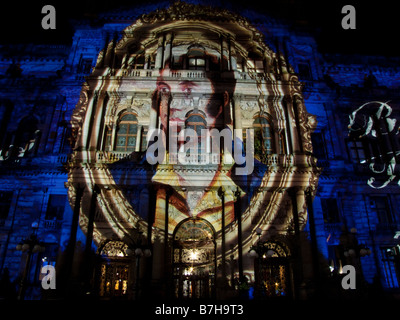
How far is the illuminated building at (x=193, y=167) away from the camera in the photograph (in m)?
15.6

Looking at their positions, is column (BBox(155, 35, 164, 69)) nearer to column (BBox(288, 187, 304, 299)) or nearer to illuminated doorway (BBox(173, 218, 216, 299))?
illuminated doorway (BBox(173, 218, 216, 299))

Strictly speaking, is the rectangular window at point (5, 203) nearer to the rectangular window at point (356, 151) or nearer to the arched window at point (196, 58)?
the arched window at point (196, 58)

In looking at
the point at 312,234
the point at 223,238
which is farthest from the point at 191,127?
the point at 312,234

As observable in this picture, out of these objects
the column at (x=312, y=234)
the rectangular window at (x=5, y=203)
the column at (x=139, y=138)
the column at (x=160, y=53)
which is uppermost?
the column at (x=160, y=53)

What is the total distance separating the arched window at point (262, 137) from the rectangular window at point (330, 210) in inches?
182

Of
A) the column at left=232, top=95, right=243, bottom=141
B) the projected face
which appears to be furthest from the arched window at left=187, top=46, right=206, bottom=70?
the column at left=232, top=95, right=243, bottom=141

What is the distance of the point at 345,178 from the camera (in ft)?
59.6

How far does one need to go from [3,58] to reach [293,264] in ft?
85.9

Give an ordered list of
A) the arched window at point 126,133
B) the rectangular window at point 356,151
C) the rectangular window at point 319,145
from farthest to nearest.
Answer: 1. the rectangular window at point 356,151
2. the rectangular window at point 319,145
3. the arched window at point 126,133

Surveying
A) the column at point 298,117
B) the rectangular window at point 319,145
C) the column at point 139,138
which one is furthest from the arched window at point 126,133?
the rectangular window at point 319,145

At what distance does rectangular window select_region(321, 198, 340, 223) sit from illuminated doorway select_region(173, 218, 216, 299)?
23.6ft

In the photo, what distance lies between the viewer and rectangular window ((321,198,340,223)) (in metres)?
17.8

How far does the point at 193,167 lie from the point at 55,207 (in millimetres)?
8899

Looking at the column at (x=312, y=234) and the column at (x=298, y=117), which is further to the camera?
the column at (x=298, y=117)
